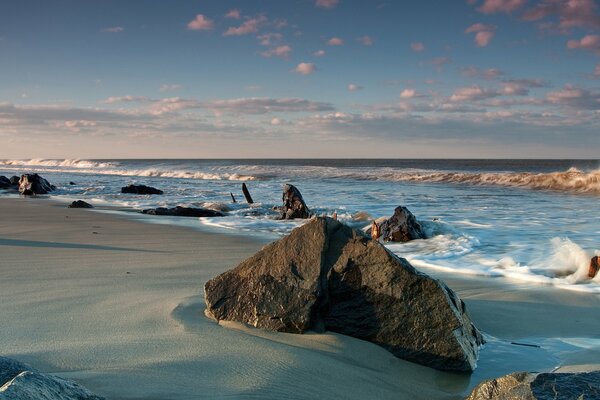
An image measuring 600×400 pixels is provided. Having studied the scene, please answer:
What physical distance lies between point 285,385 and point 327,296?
88cm

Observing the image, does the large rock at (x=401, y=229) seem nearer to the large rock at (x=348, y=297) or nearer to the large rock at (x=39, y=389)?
the large rock at (x=348, y=297)

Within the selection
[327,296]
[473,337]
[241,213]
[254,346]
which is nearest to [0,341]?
[254,346]

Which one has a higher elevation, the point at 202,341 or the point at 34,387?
the point at 34,387

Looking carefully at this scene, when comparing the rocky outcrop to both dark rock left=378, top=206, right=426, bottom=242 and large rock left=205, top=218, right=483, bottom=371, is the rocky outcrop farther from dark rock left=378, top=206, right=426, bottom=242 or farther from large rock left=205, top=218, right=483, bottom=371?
dark rock left=378, top=206, right=426, bottom=242

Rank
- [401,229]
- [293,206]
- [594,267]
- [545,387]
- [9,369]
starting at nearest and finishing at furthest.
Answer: [545,387] < [9,369] < [594,267] < [401,229] < [293,206]

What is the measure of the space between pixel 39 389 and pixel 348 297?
207 cm

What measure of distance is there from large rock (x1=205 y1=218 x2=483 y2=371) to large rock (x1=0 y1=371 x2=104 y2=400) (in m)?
1.50

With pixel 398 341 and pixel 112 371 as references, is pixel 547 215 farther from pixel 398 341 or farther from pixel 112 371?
pixel 112 371

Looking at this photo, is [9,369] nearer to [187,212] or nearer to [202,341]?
[202,341]

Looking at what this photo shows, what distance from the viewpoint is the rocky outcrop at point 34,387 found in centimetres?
173

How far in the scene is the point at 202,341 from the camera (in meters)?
3.19

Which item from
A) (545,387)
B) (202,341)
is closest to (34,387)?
(202,341)

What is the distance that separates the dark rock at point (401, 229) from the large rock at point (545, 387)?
20.6 feet

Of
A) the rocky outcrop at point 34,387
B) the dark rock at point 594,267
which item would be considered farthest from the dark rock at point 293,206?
the rocky outcrop at point 34,387
